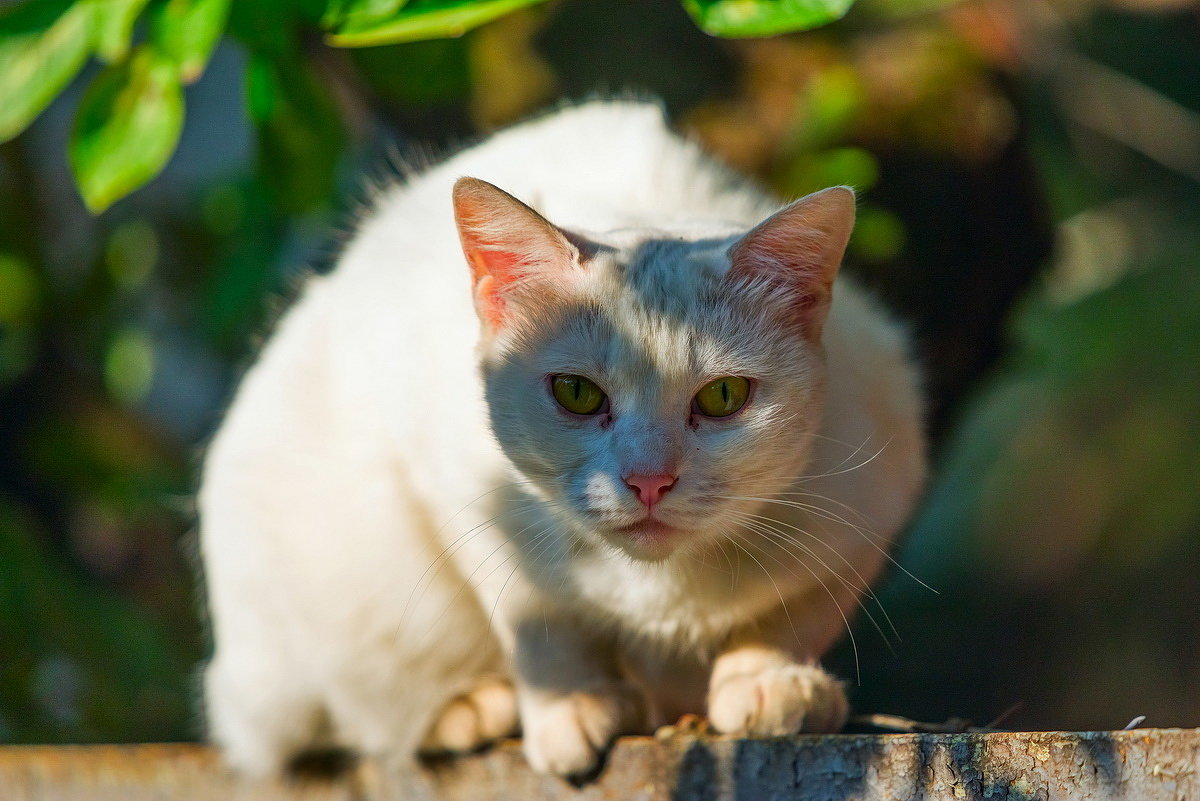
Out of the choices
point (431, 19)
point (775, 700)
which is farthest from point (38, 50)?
point (775, 700)

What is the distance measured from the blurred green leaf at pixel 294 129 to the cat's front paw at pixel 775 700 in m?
1.47

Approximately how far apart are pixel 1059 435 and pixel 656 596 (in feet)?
11.7

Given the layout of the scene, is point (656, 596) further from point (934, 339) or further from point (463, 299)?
point (934, 339)

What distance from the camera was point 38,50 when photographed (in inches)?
75.8

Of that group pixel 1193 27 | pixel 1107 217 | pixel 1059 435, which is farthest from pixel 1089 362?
pixel 1193 27

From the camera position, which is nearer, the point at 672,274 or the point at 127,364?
the point at 672,274

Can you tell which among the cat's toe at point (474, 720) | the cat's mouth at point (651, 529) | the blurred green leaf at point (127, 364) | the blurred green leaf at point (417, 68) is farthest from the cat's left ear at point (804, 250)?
the blurred green leaf at point (127, 364)

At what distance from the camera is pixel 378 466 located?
2.03 m

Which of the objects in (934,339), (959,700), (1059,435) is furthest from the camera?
(1059,435)

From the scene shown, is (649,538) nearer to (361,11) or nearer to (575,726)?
(575,726)

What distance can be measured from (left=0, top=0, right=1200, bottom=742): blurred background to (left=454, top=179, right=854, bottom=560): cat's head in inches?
30.6

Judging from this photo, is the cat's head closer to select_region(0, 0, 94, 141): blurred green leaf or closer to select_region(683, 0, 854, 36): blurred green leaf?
select_region(683, 0, 854, 36): blurred green leaf

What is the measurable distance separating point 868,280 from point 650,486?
1790 millimetres

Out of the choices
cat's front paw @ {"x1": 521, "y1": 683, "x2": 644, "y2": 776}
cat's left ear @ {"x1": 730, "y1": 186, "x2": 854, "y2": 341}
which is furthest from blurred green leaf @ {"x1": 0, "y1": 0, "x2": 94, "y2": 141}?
cat's front paw @ {"x1": 521, "y1": 683, "x2": 644, "y2": 776}
